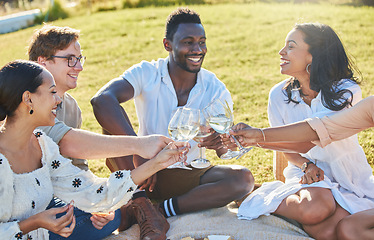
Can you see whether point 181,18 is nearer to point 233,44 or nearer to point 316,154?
point 316,154

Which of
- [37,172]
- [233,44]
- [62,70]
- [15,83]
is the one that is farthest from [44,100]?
[233,44]

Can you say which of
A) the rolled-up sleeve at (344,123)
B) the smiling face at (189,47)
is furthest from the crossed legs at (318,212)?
the smiling face at (189,47)

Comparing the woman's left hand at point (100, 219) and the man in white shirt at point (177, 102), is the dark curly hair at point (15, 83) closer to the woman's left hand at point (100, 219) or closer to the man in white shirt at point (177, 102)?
the woman's left hand at point (100, 219)

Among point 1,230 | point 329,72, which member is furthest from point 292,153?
point 1,230

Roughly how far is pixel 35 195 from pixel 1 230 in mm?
360

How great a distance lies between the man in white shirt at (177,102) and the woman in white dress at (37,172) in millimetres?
950

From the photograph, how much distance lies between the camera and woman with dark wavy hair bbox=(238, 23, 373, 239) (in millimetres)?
3697

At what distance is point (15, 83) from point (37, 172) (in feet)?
2.13

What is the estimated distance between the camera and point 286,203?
3.88 m

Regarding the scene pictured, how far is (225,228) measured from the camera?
3.88 metres

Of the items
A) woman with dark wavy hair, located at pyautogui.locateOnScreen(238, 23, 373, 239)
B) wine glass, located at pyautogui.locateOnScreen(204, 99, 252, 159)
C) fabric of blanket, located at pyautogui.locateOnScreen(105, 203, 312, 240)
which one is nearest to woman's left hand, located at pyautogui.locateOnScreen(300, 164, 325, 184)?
woman with dark wavy hair, located at pyautogui.locateOnScreen(238, 23, 373, 239)

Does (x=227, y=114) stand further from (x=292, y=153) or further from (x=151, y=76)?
(x=151, y=76)

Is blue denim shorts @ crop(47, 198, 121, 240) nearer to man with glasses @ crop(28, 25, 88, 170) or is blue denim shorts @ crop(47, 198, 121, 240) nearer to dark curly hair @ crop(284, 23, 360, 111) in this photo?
→ man with glasses @ crop(28, 25, 88, 170)

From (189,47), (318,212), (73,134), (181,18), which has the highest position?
(181,18)
